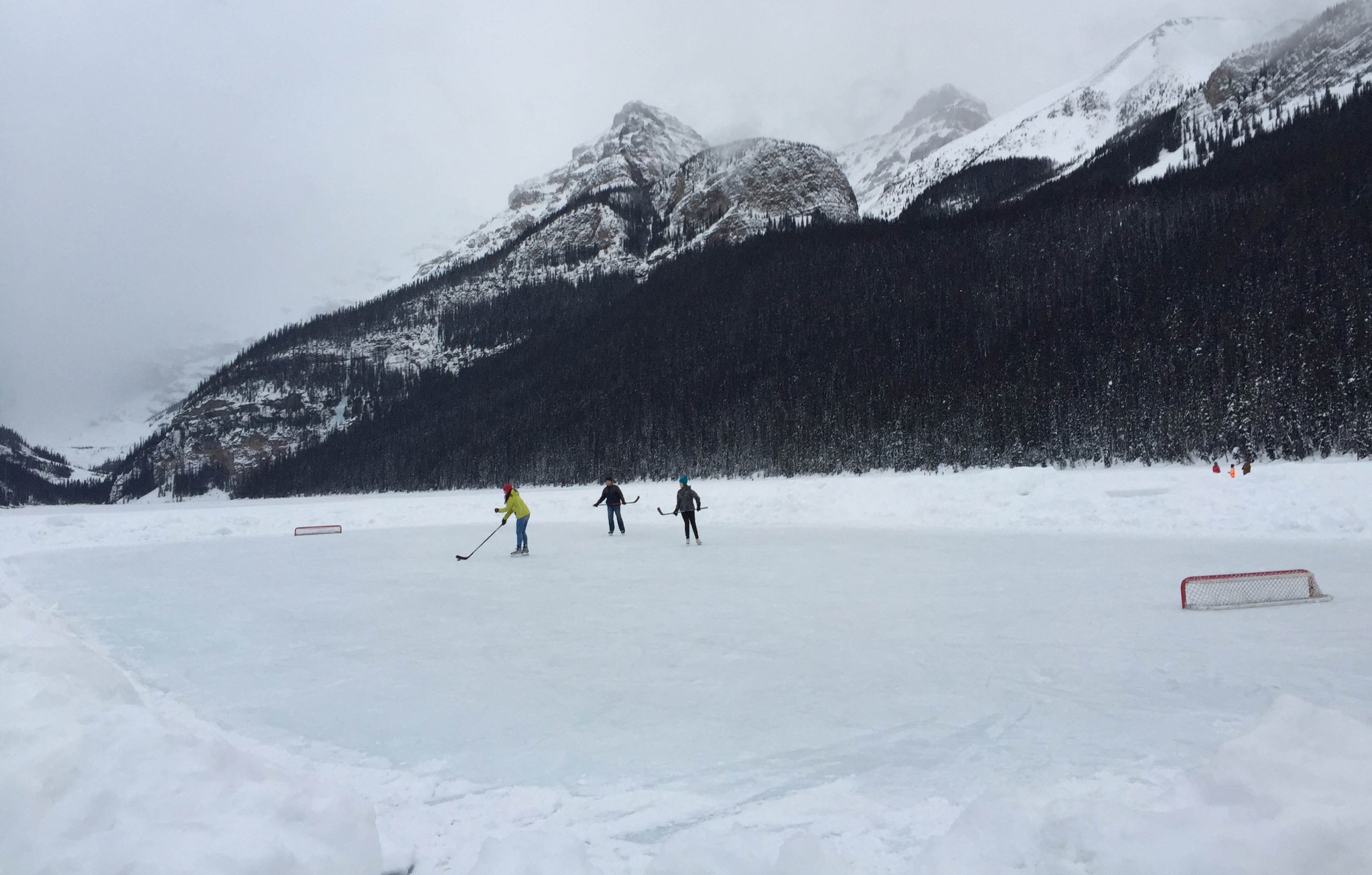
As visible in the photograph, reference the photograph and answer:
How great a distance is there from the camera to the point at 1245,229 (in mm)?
49438

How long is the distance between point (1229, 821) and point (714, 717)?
3131 mm

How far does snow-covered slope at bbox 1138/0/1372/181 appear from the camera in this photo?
10900 centimetres

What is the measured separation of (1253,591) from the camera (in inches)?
314

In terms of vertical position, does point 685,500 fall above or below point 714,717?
above

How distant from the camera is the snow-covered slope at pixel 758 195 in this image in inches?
5866

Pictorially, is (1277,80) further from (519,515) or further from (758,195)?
(519,515)

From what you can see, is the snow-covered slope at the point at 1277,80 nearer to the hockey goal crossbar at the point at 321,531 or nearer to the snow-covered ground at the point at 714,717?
the snow-covered ground at the point at 714,717

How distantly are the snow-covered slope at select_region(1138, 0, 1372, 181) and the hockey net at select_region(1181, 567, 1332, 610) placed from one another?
391 feet

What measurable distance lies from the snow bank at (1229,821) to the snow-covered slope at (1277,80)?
12578cm

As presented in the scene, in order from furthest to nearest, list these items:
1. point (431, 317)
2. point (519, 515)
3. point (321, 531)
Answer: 1. point (431, 317)
2. point (321, 531)
3. point (519, 515)

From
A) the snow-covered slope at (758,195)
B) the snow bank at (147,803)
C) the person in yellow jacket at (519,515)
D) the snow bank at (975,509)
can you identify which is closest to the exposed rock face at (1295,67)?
the snow-covered slope at (758,195)

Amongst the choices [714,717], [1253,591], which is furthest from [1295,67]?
[714,717]

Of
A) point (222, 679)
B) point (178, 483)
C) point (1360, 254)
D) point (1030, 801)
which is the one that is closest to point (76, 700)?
point (222, 679)

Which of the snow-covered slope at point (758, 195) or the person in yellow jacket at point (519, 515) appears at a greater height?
the snow-covered slope at point (758, 195)
